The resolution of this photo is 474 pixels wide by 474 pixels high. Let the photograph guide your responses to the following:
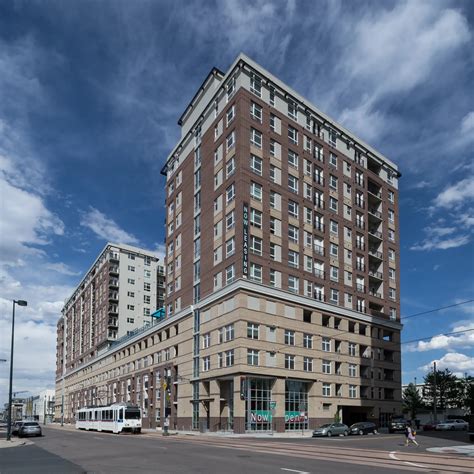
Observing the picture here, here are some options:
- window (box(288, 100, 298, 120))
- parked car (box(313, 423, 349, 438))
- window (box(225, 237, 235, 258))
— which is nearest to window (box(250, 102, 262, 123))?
window (box(288, 100, 298, 120))

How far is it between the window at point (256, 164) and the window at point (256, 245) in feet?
24.6

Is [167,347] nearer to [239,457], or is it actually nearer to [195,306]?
[195,306]

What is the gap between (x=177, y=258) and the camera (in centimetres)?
7762

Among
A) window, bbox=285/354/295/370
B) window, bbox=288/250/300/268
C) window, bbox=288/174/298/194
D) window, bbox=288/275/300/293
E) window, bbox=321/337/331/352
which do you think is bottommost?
window, bbox=285/354/295/370

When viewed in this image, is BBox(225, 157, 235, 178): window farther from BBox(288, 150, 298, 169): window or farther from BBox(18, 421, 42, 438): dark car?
BBox(18, 421, 42, 438): dark car

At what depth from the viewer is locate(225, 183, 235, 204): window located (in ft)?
201

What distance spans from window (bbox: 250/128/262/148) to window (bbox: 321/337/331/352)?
23667 millimetres

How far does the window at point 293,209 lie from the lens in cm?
6466

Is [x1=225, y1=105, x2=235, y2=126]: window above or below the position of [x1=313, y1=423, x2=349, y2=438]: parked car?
above

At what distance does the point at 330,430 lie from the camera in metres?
52.1

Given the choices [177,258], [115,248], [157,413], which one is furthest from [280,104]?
[115,248]

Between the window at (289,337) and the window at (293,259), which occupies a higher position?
the window at (293,259)

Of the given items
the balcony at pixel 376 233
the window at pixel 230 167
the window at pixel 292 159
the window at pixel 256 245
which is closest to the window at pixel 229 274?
the window at pixel 256 245

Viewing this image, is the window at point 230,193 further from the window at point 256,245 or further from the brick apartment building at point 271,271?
the window at point 256,245
